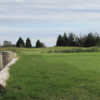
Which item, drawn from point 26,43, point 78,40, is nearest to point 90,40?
point 78,40

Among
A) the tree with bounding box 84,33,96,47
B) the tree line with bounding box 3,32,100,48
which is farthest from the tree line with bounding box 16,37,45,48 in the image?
the tree with bounding box 84,33,96,47

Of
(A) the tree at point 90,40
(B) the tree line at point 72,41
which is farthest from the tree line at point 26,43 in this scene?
(A) the tree at point 90,40

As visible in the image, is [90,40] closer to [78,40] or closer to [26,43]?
[78,40]

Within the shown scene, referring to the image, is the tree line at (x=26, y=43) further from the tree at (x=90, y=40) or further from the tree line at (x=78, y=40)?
the tree at (x=90, y=40)

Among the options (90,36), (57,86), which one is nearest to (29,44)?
(90,36)

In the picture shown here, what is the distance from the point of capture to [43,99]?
17.5 feet

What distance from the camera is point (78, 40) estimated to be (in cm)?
9181

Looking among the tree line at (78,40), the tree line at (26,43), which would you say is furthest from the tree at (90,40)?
the tree line at (26,43)

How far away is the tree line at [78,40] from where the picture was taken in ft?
281

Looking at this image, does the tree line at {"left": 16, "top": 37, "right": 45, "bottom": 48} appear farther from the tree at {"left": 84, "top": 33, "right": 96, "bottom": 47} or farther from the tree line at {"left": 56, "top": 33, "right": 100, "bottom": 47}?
the tree at {"left": 84, "top": 33, "right": 96, "bottom": 47}

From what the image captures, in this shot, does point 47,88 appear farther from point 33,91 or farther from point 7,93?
point 7,93

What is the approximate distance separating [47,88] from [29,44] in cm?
9125

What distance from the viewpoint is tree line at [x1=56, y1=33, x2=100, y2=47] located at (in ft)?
281

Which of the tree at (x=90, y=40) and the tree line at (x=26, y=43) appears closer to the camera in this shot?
the tree at (x=90, y=40)
